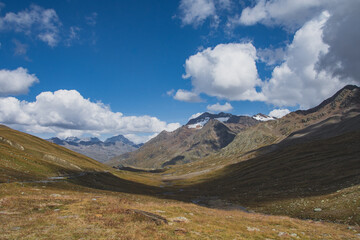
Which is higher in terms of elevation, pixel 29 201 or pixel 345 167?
pixel 29 201

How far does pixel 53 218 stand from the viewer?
777 inches

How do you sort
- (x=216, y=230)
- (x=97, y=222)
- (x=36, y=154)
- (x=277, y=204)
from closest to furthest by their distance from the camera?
(x=97, y=222)
(x=216, y=230)
(x=277, y=204)
(x=36, y=154)

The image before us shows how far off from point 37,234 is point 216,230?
15429 mm

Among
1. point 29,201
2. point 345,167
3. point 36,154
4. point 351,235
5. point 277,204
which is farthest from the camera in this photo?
point 36,154

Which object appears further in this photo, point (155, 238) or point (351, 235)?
point (351, 235)

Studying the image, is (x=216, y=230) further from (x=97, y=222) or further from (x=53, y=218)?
(x=53, y=218)

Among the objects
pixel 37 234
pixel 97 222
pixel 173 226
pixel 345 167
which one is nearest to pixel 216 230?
pixel 173 226

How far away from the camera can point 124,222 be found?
65.0 ft

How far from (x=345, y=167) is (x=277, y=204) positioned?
41.6 meters

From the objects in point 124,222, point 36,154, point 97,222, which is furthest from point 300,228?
point 36,154

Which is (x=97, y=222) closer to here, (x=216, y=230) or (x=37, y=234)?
(x=37, y=234)

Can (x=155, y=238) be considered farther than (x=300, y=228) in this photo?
No

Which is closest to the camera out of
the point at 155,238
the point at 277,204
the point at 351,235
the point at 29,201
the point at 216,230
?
the point at 155,238

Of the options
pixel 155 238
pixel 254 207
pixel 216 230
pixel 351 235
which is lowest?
pixel 254 207
